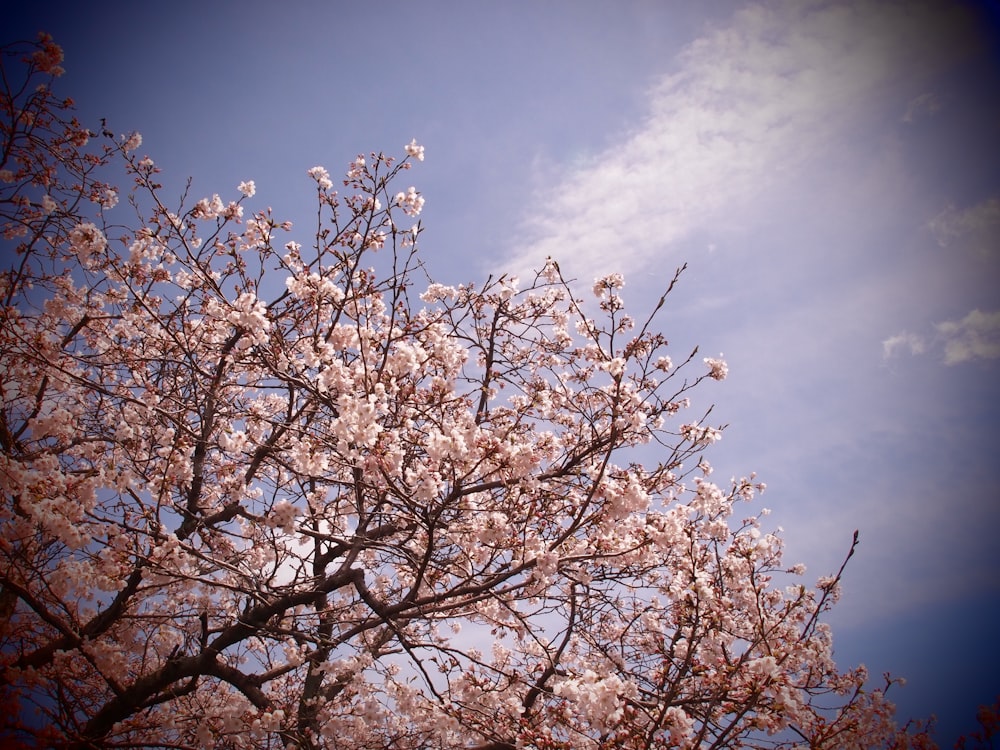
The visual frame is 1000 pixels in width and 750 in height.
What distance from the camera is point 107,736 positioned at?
15.8 ft

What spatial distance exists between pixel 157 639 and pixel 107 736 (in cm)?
153

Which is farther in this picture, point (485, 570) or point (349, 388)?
point (485, 570)

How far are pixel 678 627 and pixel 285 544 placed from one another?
396 cm

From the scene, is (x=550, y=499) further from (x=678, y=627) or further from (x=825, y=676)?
(x=825, y=676)

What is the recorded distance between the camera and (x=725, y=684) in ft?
11.6

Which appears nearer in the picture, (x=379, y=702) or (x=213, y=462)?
(x=379, y=702)

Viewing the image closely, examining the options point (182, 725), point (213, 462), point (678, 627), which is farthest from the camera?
point (213, 462)

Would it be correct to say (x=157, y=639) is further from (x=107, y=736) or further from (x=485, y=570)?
(x=485, y=570)

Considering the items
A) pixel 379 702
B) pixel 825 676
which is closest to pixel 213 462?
pixel 379 702

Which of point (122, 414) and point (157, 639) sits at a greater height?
point (122, 414)

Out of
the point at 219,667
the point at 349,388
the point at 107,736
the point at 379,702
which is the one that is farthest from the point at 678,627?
the point at 107,736

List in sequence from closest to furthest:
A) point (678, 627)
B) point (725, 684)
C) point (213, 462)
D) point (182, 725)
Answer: point (725, 684), point (678, 627), point (182, 725), point (213, 462)

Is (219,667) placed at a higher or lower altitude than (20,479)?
lower

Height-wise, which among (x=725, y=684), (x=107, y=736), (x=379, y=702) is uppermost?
(x=725, y=684)
